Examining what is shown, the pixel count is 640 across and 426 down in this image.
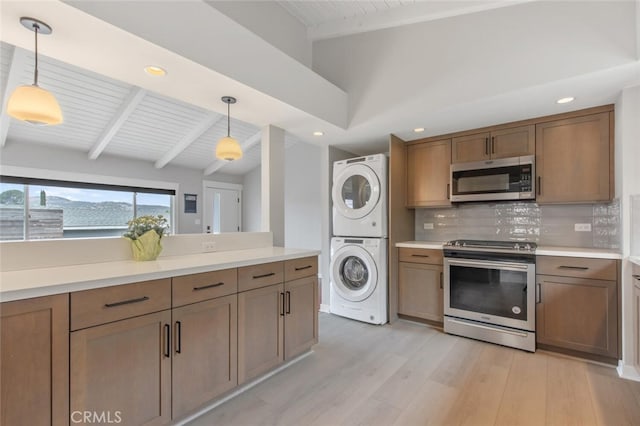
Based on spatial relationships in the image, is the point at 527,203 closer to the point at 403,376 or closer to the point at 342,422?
the point at 403,376

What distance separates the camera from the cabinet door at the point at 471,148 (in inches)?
121

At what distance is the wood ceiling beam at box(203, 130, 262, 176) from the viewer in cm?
560

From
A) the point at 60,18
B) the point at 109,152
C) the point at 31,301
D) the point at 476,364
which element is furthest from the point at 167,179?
the point at 476,364

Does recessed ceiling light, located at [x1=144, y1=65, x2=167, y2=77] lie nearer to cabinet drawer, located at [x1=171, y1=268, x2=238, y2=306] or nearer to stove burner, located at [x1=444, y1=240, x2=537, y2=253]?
cabinet drawer, located at [x1=171, y1=268, x2=238, y2=306]

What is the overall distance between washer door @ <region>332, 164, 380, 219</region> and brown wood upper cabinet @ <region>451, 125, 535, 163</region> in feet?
3.05

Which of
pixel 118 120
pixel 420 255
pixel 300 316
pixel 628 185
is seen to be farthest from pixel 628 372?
pixel 118 120

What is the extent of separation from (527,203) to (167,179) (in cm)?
631

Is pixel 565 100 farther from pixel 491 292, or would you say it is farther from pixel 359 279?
pixel 359 279

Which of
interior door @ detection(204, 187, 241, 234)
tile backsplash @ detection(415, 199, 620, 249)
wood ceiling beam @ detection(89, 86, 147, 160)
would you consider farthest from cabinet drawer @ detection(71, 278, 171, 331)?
interior door @ detection(204, 187, 241, 234)

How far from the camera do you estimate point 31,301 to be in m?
1.14

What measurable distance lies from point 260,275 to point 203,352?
58cm

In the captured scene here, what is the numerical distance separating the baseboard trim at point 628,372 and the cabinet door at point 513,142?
1.84 meters

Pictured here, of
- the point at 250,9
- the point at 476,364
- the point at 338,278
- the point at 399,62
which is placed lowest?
the point at 476,364

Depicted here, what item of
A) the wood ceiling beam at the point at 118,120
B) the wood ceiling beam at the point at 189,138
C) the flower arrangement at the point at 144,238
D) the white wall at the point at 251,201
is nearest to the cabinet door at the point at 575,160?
the flower arrangement at the point at 144,238
